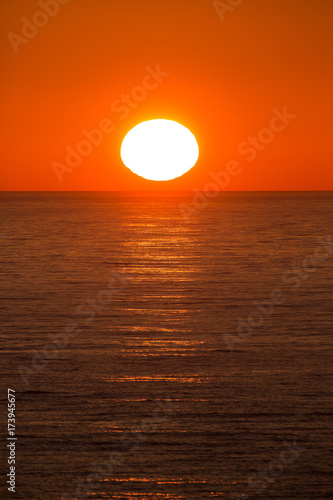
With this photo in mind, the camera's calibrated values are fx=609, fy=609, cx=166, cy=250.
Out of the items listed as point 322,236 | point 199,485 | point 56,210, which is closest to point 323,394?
point 199,485

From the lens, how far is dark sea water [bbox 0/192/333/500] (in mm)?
902

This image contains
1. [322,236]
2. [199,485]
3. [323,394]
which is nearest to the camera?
[199,485]

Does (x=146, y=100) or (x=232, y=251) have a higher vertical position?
(x=146, y=100)

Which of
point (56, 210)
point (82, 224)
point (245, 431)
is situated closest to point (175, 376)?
point (245, 431)

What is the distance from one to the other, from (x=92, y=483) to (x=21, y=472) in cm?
11

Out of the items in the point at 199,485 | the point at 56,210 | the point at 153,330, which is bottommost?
the point at 199,485

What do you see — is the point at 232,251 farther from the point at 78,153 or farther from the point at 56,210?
the point at 78,153

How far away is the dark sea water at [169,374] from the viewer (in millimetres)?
902

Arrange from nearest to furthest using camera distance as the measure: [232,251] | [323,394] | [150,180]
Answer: [323,394], [232,251], [150,180]

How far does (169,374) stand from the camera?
131 centimetres

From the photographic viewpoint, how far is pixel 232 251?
304 centimetres

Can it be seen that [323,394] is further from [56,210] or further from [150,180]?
[150,180]

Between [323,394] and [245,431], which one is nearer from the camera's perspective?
[245,431]

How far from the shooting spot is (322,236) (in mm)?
3586
